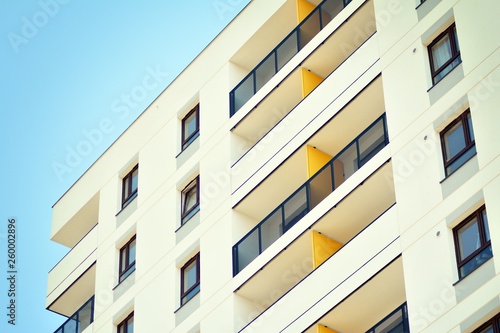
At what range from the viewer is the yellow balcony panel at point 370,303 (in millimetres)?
30891

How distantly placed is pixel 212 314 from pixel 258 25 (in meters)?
10.7

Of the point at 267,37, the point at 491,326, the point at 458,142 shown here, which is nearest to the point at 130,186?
the point at 267,37

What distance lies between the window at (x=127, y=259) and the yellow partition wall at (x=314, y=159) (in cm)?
855

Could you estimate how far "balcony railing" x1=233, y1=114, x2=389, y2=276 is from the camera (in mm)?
34969

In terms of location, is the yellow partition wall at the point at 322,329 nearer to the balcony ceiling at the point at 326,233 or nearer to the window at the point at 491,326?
the balcony ceiling at the point at 326,233

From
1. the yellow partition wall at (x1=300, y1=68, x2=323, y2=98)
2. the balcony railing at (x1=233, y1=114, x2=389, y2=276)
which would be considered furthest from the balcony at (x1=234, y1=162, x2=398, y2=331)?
the yellow partition wall at (x1=300, y1=68, x2=323, y2=98)

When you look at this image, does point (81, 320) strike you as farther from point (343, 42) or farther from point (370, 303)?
point (370, 303)

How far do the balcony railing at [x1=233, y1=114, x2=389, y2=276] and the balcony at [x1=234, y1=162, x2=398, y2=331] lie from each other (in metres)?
0.88

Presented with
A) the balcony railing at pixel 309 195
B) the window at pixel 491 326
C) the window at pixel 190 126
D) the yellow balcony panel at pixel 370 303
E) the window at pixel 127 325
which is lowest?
the window at pixel 491 326

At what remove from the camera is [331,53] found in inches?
1511

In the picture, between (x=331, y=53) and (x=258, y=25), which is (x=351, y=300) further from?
(x=258, y=25)

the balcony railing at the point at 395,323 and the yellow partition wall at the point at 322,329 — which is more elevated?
the yellow partition wall at the point at 322,329

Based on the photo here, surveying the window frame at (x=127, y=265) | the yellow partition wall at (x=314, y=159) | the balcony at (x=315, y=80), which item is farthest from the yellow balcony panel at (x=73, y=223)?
the yellow partition wall at (x=314, y=159)

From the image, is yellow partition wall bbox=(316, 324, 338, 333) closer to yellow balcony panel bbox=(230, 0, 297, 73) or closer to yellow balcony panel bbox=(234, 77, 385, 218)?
yellow balcony panel bbox=(234, 77, 385, 218)
